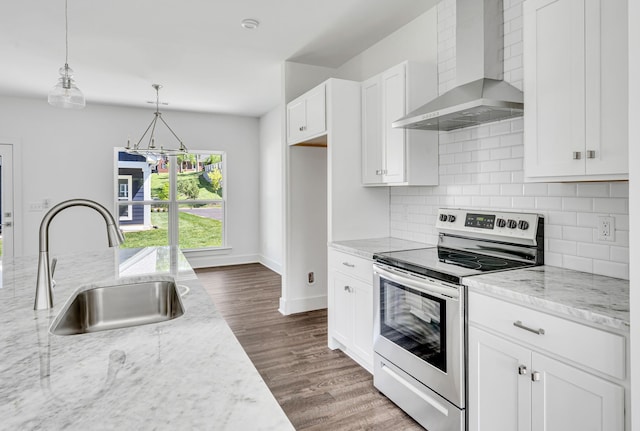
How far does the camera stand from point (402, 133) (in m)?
2.79

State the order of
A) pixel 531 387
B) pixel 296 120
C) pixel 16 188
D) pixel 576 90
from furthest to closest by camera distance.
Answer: pixel 16 188 < pixel 296 120 < pixel 576 90 < pixel 531 387

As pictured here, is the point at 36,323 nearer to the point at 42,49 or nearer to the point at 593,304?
the point at 593,304

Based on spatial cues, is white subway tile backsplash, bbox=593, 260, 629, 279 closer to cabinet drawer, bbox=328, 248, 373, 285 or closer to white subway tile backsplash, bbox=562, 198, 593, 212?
white subway tile backsplash, bbox=562, 198, 593, 212

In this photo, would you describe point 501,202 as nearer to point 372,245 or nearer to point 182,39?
point 372,245

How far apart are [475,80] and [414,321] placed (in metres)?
1.53

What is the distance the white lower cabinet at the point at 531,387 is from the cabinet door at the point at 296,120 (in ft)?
7.97

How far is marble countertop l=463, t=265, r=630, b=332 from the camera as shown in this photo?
1.32 meters

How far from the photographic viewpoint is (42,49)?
359 cm

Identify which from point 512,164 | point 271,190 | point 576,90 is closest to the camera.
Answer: point 576,90

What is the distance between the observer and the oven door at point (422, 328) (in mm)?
1862

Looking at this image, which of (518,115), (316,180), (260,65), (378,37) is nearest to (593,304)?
(518,115)

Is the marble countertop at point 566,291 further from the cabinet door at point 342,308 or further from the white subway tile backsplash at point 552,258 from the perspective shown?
the cabinet door at point 342,308

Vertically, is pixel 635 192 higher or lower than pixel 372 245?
higher

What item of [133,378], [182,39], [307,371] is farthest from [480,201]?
[182,39]
